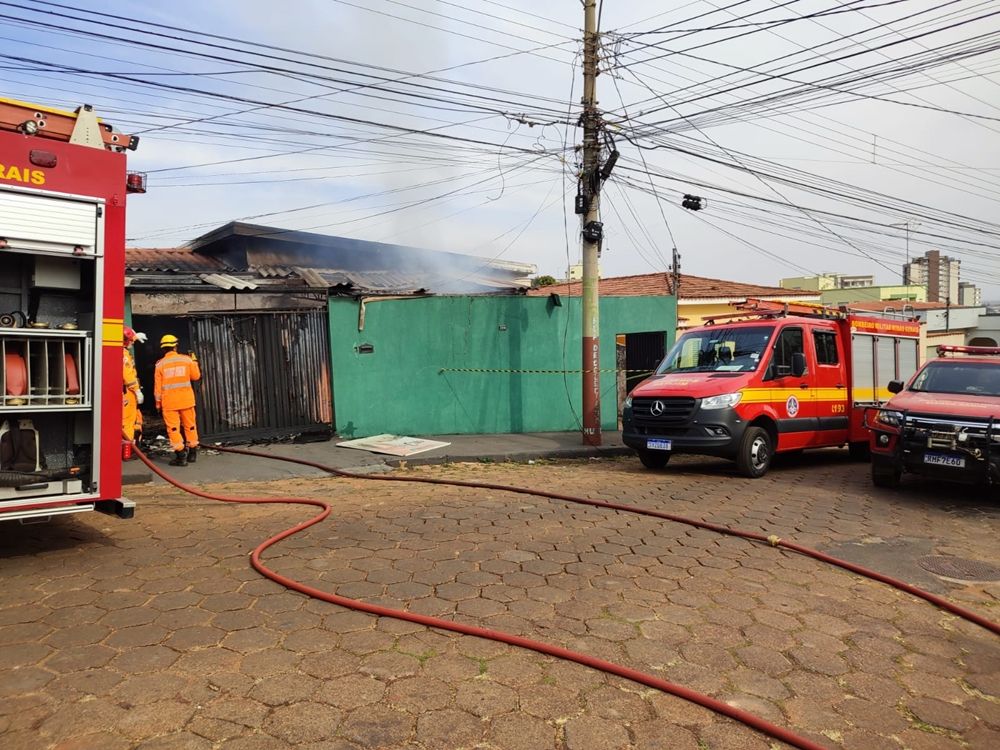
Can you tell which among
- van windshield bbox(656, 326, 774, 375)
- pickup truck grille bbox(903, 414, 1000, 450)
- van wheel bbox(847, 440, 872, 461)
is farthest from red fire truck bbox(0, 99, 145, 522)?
van wheel bbox(847, 440, 872, 461)

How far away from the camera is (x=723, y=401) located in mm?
8391

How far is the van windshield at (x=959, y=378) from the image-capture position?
25.1 feet

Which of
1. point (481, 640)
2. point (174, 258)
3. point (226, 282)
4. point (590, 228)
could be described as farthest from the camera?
point (174, 258)

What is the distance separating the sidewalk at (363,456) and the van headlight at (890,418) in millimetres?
4299

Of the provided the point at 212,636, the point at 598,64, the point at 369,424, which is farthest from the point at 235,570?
the point at 598,64

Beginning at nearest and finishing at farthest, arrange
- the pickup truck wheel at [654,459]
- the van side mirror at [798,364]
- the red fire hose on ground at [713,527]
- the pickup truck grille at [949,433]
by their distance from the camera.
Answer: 1. the red fire hose on ground at [713,527]
2. the pickup truck grille at [949,433]
3. the van side mirror at [798,364]
4. the pickup truck wheel at [654,459]

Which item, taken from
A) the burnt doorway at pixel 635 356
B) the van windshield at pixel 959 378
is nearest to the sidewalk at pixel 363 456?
the burnt doorway at pixel 635 356

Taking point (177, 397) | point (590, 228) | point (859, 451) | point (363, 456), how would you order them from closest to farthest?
point (177, 397) → point (363, 456) → point (859, 451) → point (590, 228)

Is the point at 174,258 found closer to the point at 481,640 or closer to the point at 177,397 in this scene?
the point at 177,397

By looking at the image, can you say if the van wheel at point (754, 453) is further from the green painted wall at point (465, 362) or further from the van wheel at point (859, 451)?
the green painted wall at point (465, 362)

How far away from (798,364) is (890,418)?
1.91 meters

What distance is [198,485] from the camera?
7848mm

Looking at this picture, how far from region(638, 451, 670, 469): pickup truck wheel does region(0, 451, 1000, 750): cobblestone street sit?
9.83 feet

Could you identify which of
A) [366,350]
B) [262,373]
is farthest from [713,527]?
[262,373]
